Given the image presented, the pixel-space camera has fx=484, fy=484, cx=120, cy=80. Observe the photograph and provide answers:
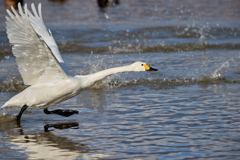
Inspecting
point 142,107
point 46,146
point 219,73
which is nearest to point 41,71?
point 46,146

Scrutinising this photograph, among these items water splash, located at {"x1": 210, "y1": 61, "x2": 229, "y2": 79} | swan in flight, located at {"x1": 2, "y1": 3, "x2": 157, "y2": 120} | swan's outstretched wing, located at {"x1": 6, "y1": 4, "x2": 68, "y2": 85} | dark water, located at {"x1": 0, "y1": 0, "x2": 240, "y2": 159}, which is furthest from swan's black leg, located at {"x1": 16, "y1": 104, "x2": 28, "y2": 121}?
water splash, located at {"x1": 210, "y1": 61, "x2": 229, "y2": 79}

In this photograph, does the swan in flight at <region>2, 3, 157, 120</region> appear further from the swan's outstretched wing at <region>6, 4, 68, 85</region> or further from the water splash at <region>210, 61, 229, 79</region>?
the water splash at <region>210, 61, 229, 79</region>

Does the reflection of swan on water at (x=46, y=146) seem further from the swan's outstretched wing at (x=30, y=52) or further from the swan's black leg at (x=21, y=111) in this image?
the swan's outstretched wing at (x=30, y=52)

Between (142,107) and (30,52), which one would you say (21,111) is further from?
(142,107)

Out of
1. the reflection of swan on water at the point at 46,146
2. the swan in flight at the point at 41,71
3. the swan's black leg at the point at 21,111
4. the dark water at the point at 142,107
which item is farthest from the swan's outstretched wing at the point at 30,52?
the reflection of swan on water at the point at 46,146

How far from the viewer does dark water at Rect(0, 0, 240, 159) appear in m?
6.28

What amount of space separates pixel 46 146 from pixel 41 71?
164 centimetres

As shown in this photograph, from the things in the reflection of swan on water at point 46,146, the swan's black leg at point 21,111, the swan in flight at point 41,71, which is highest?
the swan in flight at point 41,71

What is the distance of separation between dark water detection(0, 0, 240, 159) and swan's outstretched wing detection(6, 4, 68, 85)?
2.56 feet

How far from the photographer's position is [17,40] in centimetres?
719

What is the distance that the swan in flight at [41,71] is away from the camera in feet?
23.4

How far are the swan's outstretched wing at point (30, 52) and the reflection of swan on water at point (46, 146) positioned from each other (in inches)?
34.9

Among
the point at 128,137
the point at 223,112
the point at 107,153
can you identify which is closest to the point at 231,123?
the point at 223,112

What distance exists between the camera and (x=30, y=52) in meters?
7.33
